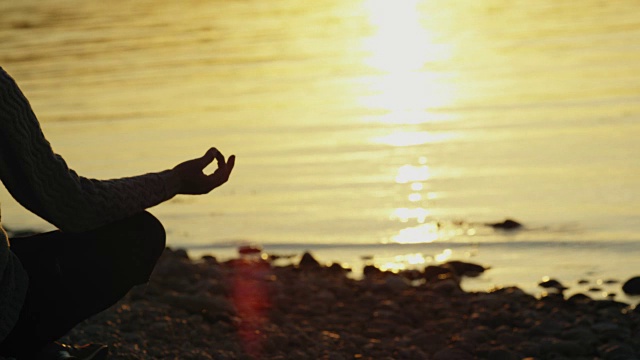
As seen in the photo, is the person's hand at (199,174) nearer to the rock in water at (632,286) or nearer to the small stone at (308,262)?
the rock in water at (632,286)

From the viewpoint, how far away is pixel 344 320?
7.75 metres

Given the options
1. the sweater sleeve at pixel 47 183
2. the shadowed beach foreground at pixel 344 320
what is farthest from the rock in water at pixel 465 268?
the sweater sleeve at pixel 47 183

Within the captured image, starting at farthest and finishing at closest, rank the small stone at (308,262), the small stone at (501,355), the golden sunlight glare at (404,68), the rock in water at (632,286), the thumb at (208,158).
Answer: the golden sunlight glare at (404,68) < the small stone at (308,262) < the rock in water at (632,286) < the small stone at (501,355) < the thumb at (208,158)

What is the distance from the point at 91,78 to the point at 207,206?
964cm

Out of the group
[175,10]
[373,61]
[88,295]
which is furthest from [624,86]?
[175,10]

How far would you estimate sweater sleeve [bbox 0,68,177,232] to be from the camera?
3.81 metres

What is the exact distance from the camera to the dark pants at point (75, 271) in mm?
4211

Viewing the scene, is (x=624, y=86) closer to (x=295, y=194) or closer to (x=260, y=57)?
(x=295, y=194)

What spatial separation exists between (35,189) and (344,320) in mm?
4037

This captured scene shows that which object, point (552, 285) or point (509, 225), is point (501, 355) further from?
point (509, 225)

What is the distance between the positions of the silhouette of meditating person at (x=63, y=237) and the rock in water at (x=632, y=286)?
4.44 metres

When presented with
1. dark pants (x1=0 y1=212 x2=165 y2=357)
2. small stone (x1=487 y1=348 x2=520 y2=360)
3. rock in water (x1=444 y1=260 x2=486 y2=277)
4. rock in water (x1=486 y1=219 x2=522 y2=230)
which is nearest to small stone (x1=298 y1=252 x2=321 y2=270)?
rock in water (x1=444 y1=260 x2=486 y2=277)

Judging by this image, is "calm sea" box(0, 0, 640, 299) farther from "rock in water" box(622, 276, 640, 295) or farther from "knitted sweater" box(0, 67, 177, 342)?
"knitted sweater" box(0, 67, 177, 342)

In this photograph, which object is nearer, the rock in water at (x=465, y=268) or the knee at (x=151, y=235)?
the knee at (x=151, y=235)
